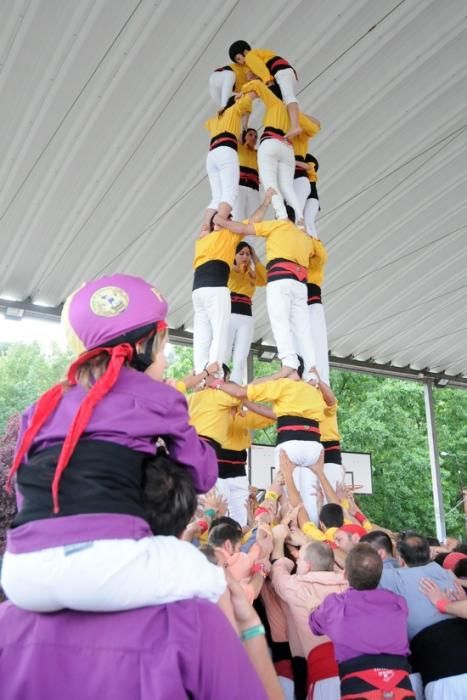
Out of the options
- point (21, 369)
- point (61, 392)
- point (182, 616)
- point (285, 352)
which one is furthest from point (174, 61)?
point (21, 369)

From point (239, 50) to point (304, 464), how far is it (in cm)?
332

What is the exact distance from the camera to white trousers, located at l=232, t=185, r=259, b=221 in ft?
18.5

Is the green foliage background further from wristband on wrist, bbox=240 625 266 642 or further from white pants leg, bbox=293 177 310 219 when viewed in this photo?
wristband on wrist, bbox=240 625 266 642

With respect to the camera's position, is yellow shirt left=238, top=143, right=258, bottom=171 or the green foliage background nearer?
yellow shirt left=238, top=143, right=258, bottom=171

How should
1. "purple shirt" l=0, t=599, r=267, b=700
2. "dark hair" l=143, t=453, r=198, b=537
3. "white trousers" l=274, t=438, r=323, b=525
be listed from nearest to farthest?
"purple shirt" l=0, t=599, r=267, b=700, "dark hair" l=143, t=453, r=198, b=537, "white trousers" l=274, t=438, r=323, b=525

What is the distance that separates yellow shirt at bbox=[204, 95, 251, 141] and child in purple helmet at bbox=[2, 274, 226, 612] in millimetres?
4134

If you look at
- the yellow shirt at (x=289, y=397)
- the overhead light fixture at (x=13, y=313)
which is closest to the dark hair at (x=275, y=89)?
the yellow shirt at (x=289, y=397)

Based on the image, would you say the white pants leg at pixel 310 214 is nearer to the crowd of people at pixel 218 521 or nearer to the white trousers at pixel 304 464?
the crowd of people at pixel 218 521

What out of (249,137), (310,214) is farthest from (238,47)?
(310,214)

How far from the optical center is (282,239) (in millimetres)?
4809

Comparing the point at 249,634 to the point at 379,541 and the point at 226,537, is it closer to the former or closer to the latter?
the point at 226,537

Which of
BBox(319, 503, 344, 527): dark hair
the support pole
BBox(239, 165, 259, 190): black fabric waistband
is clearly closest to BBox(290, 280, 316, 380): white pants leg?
BBox(319, 503, 344, 527): dark hair

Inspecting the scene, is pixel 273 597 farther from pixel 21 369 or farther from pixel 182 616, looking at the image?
pixel 21 369

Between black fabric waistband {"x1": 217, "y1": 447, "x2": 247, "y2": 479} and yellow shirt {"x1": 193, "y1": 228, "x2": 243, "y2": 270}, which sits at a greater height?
yellow shirt {"x1": 193, "y1": 228, "x2": 243, "y2": 270}
